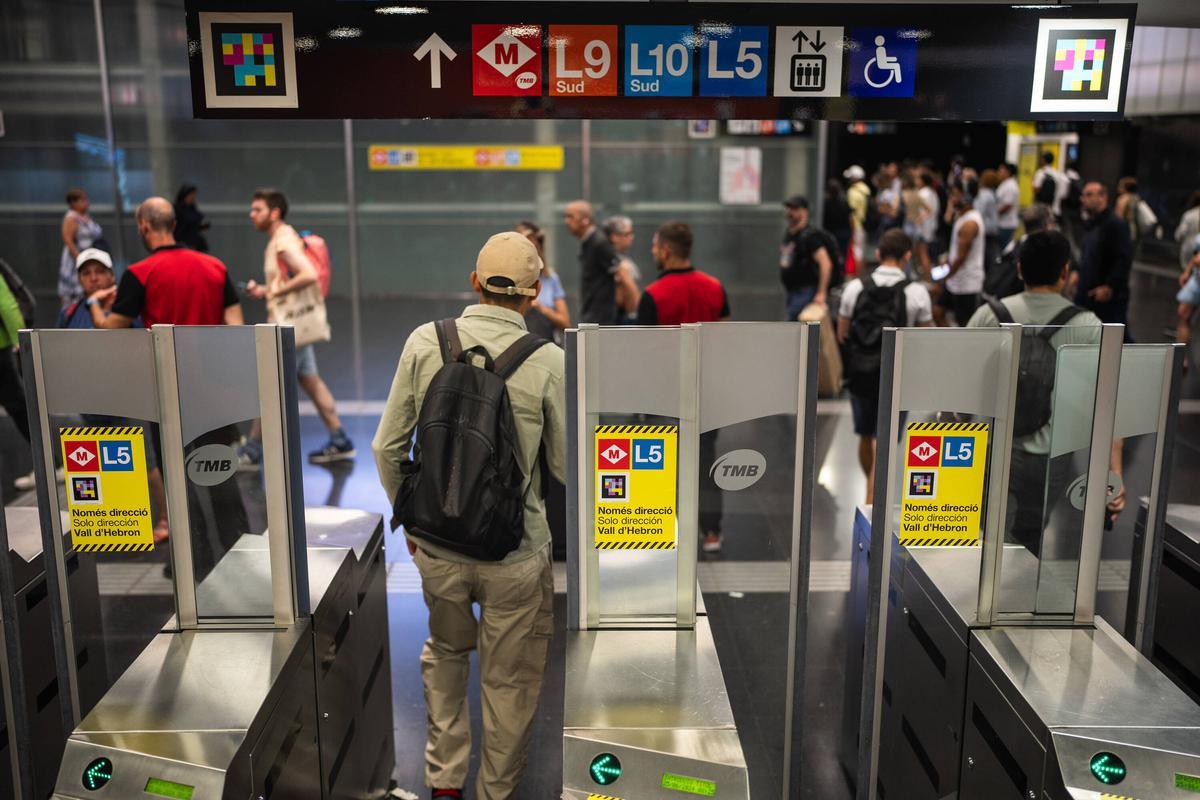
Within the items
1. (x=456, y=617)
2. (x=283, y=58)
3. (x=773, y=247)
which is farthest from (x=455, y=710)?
(x=773, y=247)

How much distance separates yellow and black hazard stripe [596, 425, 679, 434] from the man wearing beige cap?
386mm

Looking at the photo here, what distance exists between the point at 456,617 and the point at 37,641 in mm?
1280

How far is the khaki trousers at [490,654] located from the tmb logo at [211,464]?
62cm

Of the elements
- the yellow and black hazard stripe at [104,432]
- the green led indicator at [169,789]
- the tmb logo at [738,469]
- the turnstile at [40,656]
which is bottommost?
the turnstile at [40,656]

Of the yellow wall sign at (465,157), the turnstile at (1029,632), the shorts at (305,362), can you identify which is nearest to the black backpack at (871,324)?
the turnstile at (1029,632)

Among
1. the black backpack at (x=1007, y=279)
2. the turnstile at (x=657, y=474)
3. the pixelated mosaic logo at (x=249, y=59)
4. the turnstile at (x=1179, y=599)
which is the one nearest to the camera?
the turnstile at (x=657, y=474)

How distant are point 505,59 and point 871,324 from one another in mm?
2683

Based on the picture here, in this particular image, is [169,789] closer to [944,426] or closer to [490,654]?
[490,654]

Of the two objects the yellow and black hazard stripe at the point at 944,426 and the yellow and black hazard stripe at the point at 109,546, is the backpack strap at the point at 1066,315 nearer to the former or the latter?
the yellow and black hazard stripe at the point at 944,426

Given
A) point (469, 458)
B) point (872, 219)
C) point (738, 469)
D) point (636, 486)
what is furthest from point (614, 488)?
point (872, 219)

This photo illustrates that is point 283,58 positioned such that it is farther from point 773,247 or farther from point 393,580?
point 773,247

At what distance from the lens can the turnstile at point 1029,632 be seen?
2.26 m

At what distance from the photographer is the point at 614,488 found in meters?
2.57

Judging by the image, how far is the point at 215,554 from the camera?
281 centimetres
